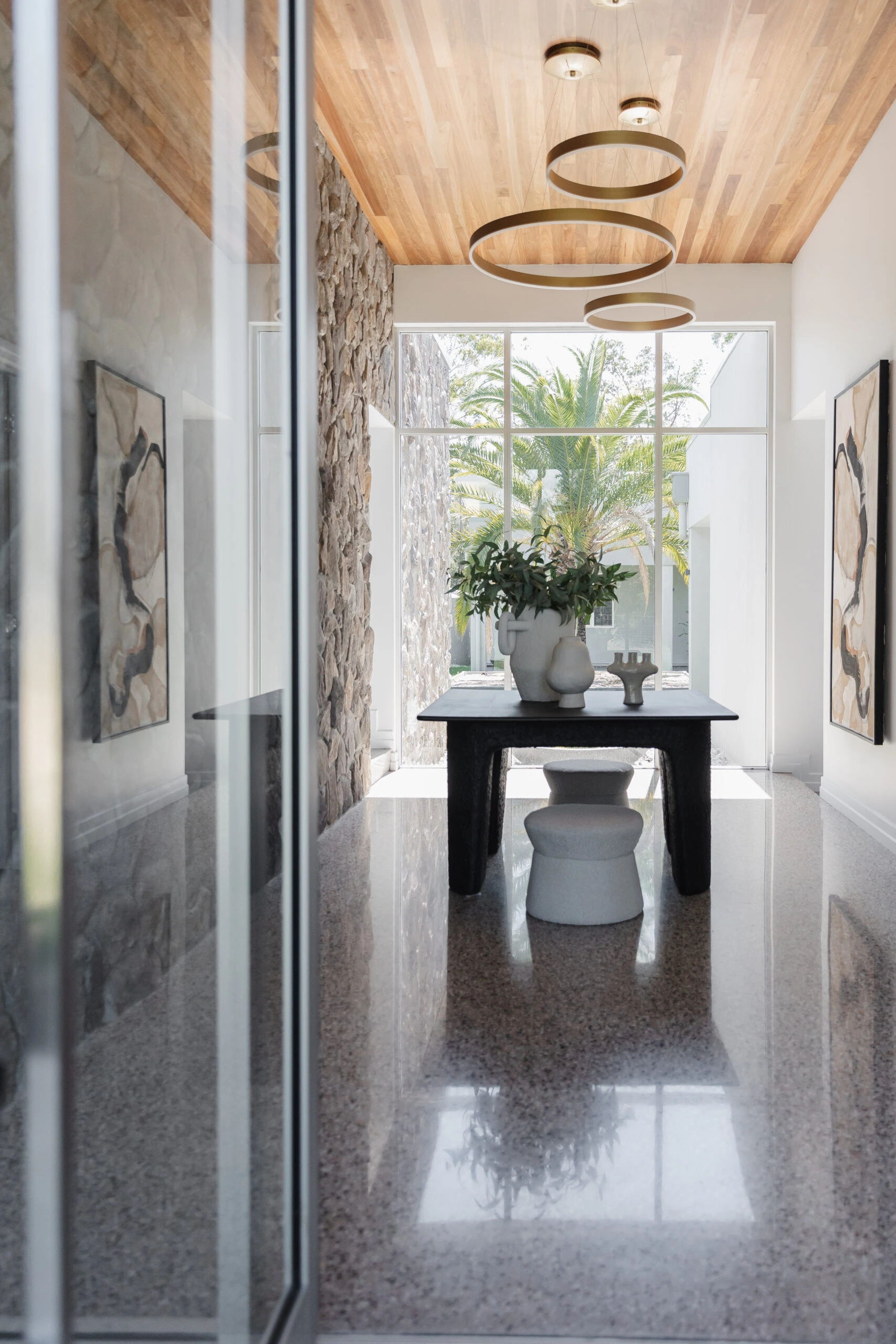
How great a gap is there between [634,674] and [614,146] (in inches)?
75.0

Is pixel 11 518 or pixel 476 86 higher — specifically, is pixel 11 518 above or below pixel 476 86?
below

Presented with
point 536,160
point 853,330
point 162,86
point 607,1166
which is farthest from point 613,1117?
point 536,160

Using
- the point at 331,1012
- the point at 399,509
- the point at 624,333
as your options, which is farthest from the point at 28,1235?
the point at 624,333

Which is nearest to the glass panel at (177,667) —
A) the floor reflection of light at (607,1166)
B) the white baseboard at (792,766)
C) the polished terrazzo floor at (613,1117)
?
the polished terrazzo floor at (613,1117)

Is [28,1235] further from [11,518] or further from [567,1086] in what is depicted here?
[567,1086]

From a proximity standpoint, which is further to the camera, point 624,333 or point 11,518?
point 624,333

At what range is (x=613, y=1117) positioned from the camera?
2109 mm

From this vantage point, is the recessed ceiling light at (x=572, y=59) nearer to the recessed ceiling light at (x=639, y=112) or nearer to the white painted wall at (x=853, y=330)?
the recessed ceiling light at (x=639, y=112)

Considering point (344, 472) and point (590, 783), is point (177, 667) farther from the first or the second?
point (344, 472)

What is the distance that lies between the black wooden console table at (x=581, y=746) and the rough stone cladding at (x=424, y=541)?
3272 millimetres

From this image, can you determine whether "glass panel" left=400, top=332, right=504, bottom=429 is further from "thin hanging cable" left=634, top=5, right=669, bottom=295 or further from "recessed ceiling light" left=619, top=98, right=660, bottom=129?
"recessed ceiling light" left=619, top=98, right=660, bottom=129

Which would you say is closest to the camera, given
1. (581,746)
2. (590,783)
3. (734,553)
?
(581,746)

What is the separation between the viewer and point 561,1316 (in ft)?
5.00

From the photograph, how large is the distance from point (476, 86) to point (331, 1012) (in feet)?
12.5
